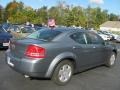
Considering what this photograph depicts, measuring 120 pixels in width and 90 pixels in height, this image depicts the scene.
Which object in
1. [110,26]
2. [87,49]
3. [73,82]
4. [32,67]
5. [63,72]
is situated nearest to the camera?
[32,67]

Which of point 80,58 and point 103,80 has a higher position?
point 80,58

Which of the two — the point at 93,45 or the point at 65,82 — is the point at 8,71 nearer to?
the point at 65,82

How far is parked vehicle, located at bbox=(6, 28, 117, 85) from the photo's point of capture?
5.95m

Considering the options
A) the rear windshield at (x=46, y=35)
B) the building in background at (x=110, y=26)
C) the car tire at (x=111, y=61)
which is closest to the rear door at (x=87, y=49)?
the rear windshield at (x=46, y=35)

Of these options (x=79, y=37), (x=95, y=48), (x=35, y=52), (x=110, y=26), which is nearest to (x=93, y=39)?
(x=95, y=48)

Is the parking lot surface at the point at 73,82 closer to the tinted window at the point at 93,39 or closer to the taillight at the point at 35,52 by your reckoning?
the taillight at the point at 35,52

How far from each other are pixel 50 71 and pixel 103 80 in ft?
6.30

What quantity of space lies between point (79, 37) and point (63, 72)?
48.6 inches

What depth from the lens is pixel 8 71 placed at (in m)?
7.67

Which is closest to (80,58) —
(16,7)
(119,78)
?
(119,78)

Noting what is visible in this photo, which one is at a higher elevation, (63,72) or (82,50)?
(82,50)

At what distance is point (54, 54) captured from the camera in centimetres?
618

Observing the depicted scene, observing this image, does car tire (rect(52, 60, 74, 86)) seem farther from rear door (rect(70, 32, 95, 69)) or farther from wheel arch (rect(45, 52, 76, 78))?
rear door (rect(70, 32, 95, 69))

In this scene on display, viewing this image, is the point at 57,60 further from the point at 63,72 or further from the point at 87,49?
the point at 87,49
